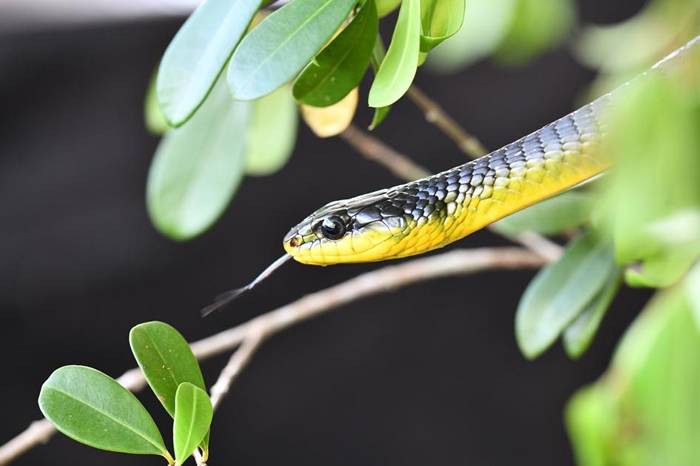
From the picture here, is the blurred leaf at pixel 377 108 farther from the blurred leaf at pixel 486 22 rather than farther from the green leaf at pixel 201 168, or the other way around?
the blurred leaf at pixel 486 22

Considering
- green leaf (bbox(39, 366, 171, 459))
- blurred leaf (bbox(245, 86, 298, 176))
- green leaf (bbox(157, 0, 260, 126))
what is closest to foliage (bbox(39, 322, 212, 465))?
green leaf (bbox(39, 366, 171, 459))

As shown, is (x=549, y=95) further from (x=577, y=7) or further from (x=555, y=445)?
(x=555, y=445)

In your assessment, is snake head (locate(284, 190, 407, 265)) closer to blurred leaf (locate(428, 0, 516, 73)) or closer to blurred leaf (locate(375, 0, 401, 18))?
blurred leaf (locate(375, 0, 401, 18))

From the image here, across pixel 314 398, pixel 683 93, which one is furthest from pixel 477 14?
pixel 314 398

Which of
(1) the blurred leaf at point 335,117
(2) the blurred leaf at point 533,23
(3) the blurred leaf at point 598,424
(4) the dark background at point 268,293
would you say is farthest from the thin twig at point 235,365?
(4) the dark background at point 268,293

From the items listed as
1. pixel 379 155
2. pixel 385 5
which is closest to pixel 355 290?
pixel 379 155

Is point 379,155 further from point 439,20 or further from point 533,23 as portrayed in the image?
point 439,20
